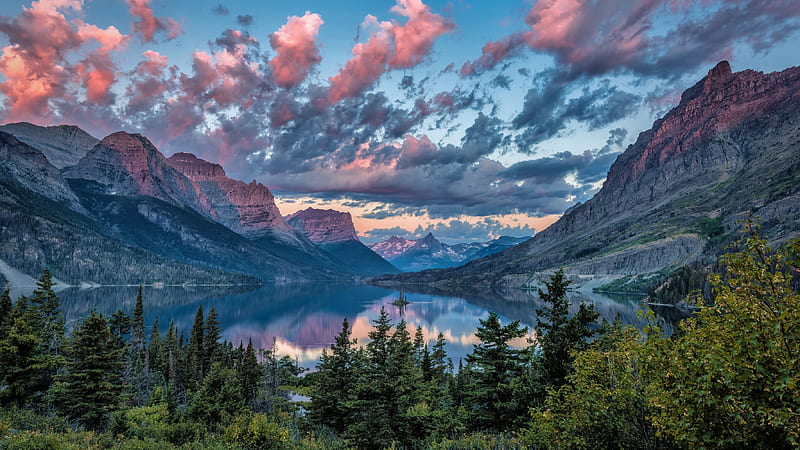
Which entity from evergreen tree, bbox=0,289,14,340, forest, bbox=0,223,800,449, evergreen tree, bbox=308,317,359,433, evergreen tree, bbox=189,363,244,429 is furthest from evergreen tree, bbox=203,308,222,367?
evergreen tree, bbox=308,317,359,433

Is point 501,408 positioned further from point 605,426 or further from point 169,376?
point 169,376

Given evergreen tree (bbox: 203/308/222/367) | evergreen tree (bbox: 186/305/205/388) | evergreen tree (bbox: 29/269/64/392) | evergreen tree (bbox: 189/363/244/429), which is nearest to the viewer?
evergreen tree (bbox: 29/269/64/392)

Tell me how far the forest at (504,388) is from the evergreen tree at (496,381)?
105 mm

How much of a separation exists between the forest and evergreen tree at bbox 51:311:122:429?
0.12 m

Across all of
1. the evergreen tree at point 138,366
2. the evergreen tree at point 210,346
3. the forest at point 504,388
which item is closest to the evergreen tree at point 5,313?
the forest at point 504,388

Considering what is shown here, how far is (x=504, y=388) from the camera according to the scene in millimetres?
28531

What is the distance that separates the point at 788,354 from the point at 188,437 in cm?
3443

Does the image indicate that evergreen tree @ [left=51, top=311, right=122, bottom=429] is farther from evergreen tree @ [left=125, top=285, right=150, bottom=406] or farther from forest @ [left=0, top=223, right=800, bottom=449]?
evergreen tree @ [left=125, top=285, right=150, bottom=406]

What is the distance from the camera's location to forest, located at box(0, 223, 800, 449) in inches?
Result: 319

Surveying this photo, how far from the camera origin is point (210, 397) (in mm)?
42312

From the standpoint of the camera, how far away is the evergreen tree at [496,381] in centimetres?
2845

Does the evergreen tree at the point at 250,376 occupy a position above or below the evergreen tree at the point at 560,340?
below

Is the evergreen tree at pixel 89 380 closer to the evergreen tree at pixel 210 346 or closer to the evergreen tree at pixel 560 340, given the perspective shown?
the evergreen tree at pixel 560 340

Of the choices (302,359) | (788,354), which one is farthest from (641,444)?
(302,359)
